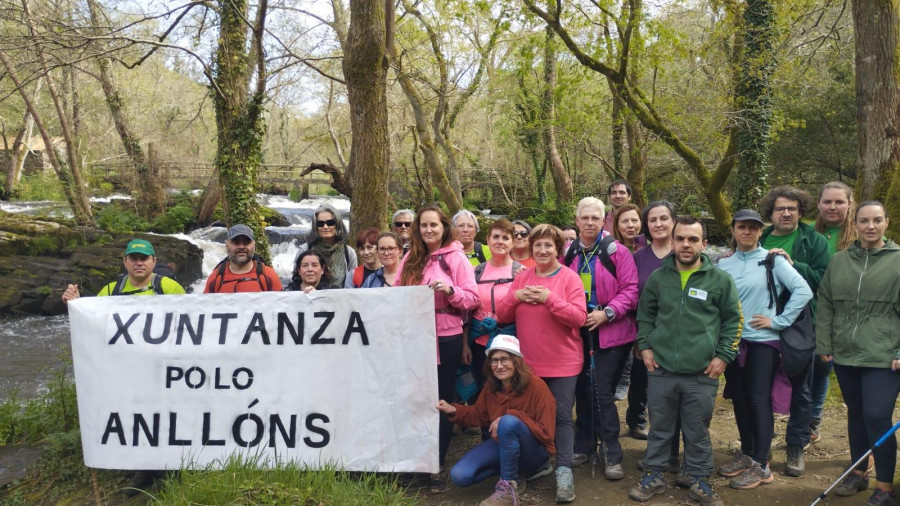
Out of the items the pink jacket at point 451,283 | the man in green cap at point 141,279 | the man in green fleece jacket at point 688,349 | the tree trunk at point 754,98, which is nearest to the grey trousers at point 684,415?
the man in green fleece jacket at point 688,349

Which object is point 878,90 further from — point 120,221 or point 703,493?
point 120,221

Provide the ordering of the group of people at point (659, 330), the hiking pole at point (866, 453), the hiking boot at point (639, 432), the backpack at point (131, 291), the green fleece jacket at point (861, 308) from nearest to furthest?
the hiking pole at point (866, 453) < the green fleece jacket at point (861, 308) < the group of people at point (659, 330) < the backpack at point (131, 291) < the hiking boot at point (639, 432)

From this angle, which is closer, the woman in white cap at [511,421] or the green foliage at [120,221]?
the woman in white cap at [511,421]

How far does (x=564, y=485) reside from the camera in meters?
4.11

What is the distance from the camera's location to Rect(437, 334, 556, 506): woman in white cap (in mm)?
3996

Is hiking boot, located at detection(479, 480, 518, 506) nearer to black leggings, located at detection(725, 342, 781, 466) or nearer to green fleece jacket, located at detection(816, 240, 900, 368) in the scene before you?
black leggings, located at detection(725, 342, 781, 466)

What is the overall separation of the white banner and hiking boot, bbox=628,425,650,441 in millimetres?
1898

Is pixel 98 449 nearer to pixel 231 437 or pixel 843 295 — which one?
pixel 231 437

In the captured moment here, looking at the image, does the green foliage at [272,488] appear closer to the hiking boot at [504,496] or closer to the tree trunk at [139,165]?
the hiking boot at [504,496]

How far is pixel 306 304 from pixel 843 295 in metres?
3.40

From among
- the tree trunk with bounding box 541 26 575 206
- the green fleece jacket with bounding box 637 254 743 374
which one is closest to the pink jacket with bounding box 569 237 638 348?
the green fleece jacket with bounding box 637 254 743 374

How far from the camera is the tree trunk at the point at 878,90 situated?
25.0 ft

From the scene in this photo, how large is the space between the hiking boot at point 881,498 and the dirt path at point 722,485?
0.21 m

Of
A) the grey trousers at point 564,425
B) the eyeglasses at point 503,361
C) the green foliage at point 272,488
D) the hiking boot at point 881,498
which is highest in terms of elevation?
the eyeglasses at point 503,361
